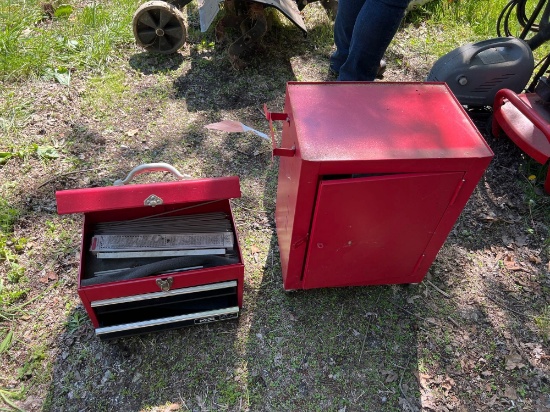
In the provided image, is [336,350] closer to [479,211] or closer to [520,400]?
[520,400]

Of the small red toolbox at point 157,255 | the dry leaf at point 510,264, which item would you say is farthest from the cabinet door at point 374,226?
the dry leaf at point 510,264

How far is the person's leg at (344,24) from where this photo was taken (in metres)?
2.77

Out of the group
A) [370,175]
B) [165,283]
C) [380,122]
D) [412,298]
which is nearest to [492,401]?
[412,298]

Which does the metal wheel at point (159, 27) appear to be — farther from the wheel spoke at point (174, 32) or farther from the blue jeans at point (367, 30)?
Answer: the blue jeans at point (367, 30)

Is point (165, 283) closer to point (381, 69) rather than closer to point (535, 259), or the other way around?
point (535, 259)

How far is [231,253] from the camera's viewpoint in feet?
6.04

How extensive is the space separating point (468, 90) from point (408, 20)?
173 centimetres

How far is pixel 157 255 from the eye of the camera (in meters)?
1.82

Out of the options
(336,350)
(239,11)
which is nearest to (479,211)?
(336,350)

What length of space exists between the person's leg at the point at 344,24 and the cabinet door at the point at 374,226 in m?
1.68

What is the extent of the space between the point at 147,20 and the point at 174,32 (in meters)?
0.21

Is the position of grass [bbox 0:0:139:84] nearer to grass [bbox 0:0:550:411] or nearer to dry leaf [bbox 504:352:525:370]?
grass [bbox 0:0:550:411]

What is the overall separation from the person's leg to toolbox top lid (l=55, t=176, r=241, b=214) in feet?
5.82

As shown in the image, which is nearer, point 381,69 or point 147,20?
point 147,20
